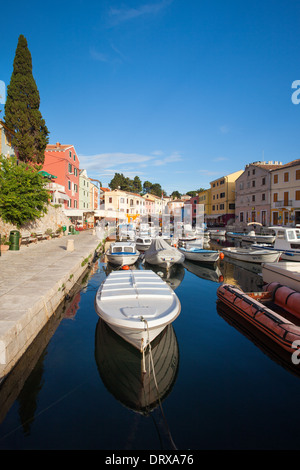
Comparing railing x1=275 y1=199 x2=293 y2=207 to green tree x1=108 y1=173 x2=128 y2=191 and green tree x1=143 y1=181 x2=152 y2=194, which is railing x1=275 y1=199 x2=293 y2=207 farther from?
green tree x1=143 y1=181 x2=152 y2=194

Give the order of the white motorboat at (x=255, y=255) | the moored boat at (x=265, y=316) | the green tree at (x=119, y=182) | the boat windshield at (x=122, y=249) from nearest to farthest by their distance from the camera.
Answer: the moored boat at (x=265, y=316)
the boat windshield at (x=122, y=249)
the white motorboat at (x=255, y=255)
the green tree at (x=119, y=182)

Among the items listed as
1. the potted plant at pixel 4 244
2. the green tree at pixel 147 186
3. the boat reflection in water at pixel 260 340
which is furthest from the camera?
the green tree at pixel 147 186

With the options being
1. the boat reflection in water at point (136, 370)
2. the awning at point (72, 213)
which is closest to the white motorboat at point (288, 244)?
the boat reflection in water at point (136, 370)

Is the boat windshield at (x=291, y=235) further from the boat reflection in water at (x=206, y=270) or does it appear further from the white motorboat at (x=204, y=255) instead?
the boat reflection in water at (x=206, y=270)

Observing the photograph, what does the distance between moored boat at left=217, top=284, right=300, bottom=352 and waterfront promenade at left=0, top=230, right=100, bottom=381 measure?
7.18 metres

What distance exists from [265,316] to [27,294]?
7.97 m

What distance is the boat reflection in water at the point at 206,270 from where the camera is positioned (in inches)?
683

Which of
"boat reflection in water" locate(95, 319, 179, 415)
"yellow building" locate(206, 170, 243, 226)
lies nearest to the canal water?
"boat reflection in water" locate(95, 319, 179, 415)

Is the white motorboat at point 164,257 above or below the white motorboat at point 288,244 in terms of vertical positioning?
below

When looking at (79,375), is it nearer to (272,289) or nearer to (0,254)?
(272,289)

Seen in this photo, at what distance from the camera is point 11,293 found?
834 cm

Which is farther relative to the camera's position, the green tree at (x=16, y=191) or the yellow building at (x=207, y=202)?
the yellow building at (x=207, y=202)

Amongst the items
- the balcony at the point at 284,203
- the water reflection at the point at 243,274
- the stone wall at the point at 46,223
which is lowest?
the water reflection at the point at 243,274

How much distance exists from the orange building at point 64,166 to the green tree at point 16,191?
14145 mm
